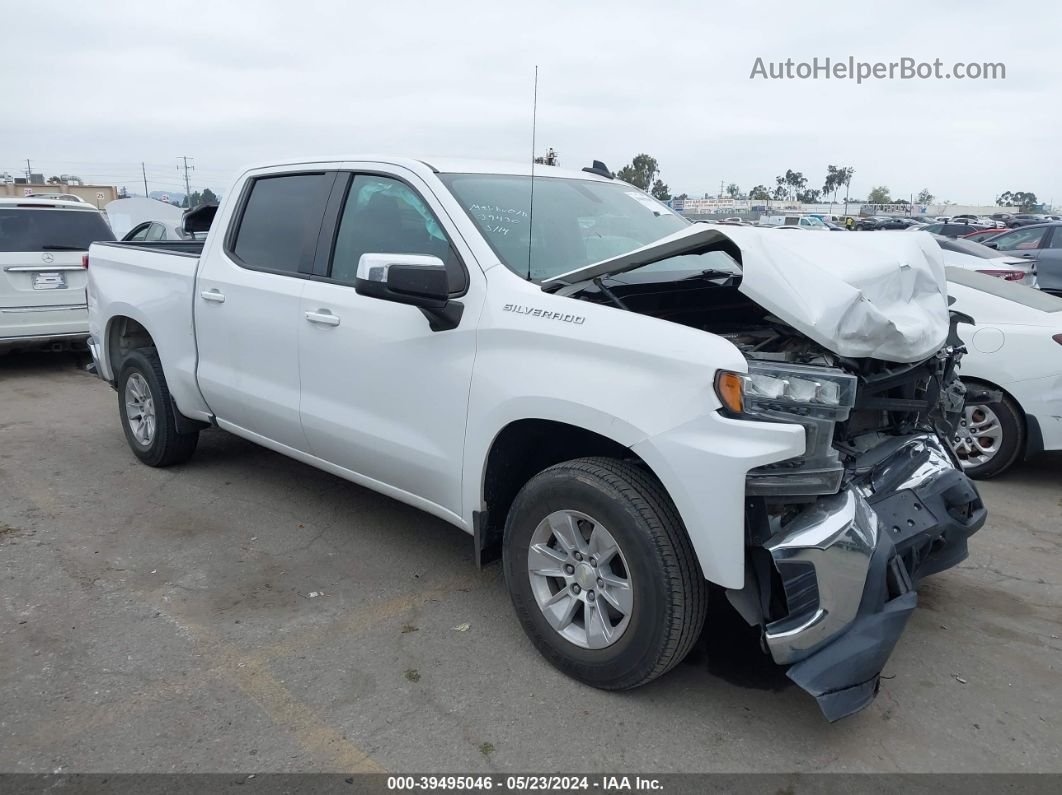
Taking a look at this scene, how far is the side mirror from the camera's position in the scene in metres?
3.18

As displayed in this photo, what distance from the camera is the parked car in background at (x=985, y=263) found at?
7.82 m

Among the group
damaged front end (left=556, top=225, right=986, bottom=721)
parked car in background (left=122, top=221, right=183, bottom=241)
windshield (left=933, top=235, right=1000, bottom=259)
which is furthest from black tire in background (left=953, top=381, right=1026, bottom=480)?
parked car in background (left=122, top=221, right=183, bottom=241)

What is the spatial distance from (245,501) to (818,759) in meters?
3.63

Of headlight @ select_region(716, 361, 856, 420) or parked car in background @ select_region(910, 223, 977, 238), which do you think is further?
parked car in background @ select_region(910, 223, 977, 238)

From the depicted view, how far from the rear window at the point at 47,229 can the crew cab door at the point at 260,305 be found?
466 cm

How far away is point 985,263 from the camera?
9.22m

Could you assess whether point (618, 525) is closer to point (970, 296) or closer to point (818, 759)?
point (818, 759)

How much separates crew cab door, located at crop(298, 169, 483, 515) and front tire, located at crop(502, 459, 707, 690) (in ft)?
1.54

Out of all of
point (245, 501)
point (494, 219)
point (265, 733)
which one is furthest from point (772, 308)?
point (245, 501)

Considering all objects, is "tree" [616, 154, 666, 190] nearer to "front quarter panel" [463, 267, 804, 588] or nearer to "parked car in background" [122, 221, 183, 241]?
"front quarter panel" [463, 267, 804, 588]

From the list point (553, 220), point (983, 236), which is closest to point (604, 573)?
point (553, 220)

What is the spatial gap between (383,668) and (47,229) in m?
7.67
